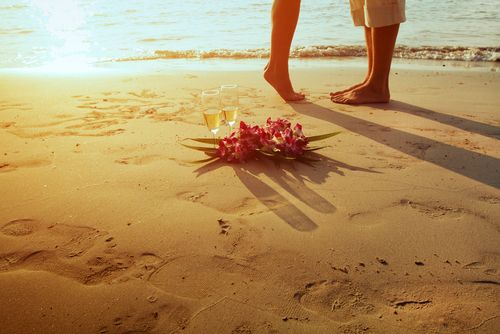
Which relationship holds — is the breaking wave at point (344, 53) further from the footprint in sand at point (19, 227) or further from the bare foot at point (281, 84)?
the footprint in sand at point (19, 227)

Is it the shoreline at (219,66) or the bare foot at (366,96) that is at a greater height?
the shoreline at (219,66)

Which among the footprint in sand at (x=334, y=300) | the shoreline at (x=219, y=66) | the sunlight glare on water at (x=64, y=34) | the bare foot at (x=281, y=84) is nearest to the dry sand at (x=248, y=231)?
the footprint in sand at (x=334, y=300)

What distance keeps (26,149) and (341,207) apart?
6.77 ft

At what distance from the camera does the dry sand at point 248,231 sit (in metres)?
1.34

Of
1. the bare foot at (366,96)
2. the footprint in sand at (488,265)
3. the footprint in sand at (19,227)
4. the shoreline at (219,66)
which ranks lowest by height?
the footprint in sand at (488,265)

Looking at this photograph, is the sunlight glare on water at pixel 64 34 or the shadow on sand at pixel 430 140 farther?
the sunlight glare on water at pixel 64 34

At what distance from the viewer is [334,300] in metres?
1.38

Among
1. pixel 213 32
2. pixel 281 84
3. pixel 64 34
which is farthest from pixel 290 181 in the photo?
pixel 64 34

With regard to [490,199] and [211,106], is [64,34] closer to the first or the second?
[211,106]

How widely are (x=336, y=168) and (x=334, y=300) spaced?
1121 mm

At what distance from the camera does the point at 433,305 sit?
1.35 meters

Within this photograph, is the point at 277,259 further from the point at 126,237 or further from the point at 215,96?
the point at 215,96

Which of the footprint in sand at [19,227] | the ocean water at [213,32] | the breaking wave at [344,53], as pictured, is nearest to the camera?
the footprint in sand at [19,227]

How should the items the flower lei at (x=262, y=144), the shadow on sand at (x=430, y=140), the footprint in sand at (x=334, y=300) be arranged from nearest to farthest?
the footprint in sand at (x=334, y=300) → the shadow on sand at (x=430, y=140) → the flower lei at (x=262, y=144)
